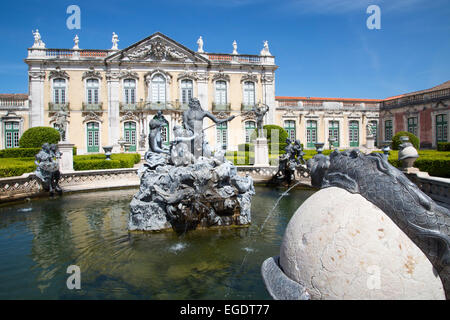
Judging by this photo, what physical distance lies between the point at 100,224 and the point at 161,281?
3.39 m

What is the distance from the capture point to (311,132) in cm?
3103

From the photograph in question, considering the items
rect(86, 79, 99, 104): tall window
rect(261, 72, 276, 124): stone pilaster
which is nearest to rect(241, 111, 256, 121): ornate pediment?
rect(261, 72, 276, 124): stone pilaster

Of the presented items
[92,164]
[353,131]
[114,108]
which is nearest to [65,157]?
[92,164]

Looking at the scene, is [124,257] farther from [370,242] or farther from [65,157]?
[65,157]

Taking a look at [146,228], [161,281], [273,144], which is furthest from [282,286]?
[273,144]

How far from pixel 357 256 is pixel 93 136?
28.8m

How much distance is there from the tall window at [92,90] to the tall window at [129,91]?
2.56m

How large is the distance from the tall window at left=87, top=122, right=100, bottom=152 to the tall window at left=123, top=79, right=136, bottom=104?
3772 millimetres

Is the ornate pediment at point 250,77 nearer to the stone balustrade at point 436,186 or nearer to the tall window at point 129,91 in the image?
the tall window at point 129,91

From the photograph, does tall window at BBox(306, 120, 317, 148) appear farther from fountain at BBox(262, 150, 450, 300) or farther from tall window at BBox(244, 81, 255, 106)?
fountain at BBox(262, 150, 450, 300)

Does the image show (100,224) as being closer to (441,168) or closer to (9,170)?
(9,170)

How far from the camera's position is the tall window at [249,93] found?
97.3 ft

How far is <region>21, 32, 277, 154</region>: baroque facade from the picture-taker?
86.0 ft
